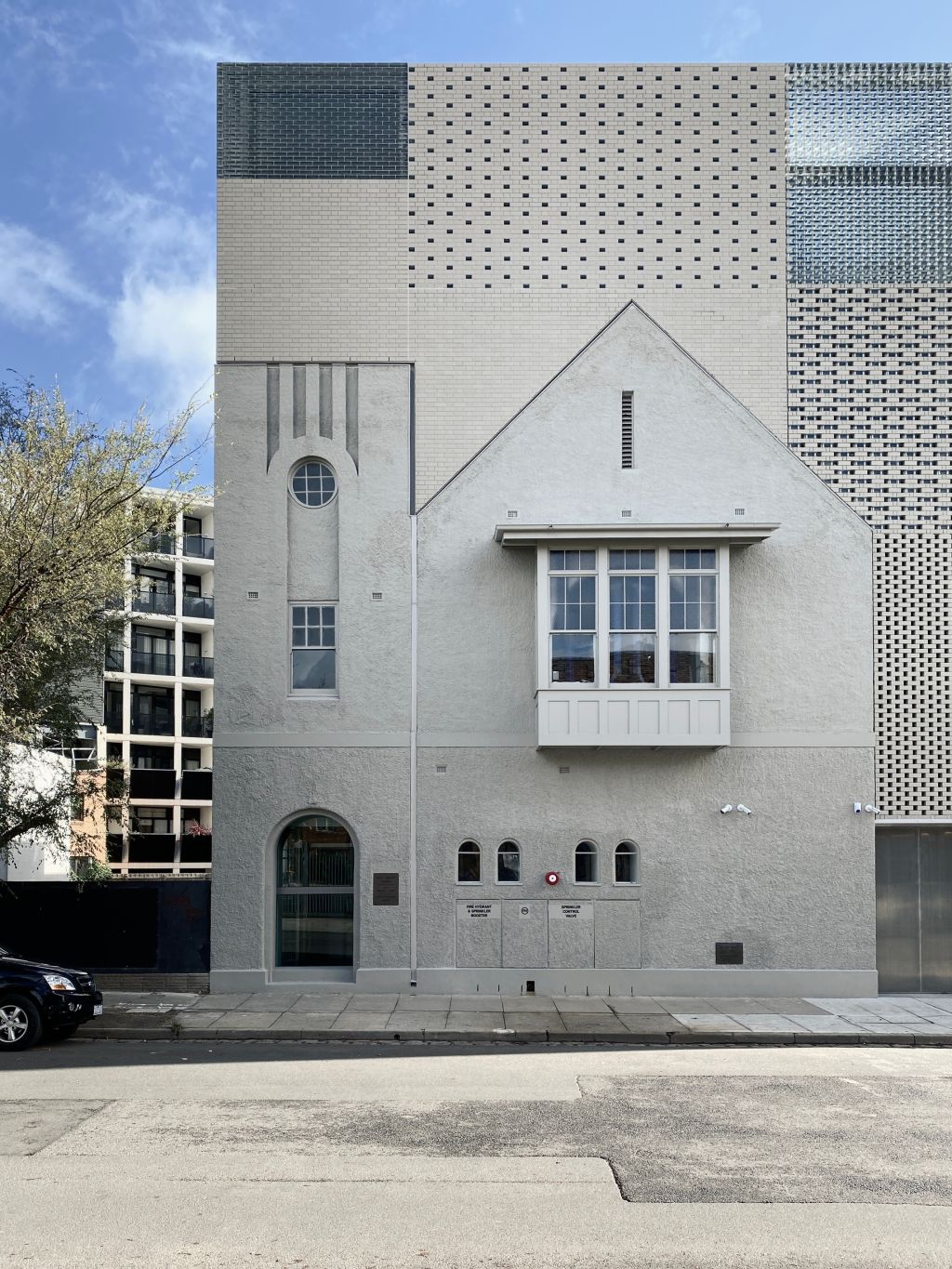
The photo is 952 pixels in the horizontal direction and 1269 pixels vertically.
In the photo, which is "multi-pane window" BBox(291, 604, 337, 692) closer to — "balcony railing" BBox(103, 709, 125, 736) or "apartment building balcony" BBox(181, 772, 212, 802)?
"balcony railing" BBox(103, 709, 125, 736)

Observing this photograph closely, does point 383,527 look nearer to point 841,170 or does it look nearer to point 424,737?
point 424,737

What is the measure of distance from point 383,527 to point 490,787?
15.3ft

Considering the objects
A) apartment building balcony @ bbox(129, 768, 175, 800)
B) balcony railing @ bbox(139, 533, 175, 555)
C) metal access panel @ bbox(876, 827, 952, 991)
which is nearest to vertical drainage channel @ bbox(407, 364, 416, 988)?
balcony railing @ bbox(139, 533, 175, 555)

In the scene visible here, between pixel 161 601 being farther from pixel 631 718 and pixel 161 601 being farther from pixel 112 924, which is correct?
pixel 631 718

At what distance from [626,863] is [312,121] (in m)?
13.9

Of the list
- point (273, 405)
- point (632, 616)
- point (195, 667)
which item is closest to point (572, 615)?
point (632, 616)

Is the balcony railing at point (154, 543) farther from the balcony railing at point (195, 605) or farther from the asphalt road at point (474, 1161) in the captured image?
the balcony railing at point (195, 605)

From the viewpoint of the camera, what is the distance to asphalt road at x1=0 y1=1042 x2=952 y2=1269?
→ 8.12 m

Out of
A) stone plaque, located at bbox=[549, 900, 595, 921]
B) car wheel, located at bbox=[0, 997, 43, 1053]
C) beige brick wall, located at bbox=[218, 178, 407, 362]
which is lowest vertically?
car wheel, located at bbox=[0, 997, 43, 1053]

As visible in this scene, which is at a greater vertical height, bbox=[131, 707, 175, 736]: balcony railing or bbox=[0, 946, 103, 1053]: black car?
bbox=[131, 707, 175, 736]: balcony railing

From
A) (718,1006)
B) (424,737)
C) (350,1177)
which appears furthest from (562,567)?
(350,1177)

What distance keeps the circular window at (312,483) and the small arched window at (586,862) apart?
7.18 m

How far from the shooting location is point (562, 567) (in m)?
20.5

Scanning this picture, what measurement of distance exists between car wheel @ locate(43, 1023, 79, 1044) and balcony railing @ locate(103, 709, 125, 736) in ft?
129
